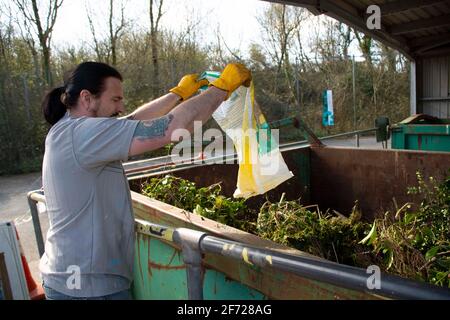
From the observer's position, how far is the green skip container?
4.86 meters

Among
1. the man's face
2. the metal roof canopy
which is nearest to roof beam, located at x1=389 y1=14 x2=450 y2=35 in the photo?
the metal roof canopy

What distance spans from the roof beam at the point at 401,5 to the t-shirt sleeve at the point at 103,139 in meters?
5.07

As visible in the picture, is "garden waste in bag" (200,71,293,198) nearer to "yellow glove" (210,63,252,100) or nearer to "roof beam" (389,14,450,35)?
"yellow glove" (210,63,252,100)

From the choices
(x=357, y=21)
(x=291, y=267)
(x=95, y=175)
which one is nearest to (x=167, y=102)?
(x=95, y=175)

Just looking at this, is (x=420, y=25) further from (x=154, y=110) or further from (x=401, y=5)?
(x=154, y=110)

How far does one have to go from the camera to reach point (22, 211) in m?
6.90

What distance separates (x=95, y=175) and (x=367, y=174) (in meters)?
2.54

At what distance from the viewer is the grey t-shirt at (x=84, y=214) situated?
159 centimetres

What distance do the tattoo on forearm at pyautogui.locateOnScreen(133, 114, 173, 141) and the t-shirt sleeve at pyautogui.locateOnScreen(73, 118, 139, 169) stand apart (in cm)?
2

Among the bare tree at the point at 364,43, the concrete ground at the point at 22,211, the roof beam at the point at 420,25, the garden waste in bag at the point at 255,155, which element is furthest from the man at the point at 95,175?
the bare tree at the point at 364,43

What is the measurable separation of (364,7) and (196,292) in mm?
5536

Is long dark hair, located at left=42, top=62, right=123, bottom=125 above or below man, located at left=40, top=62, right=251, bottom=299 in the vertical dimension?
above

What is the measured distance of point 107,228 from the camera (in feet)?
5.62

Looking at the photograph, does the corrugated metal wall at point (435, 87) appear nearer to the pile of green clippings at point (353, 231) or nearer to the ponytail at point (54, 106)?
the pile of green clippings at point (353, 231)
